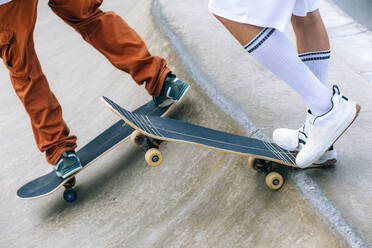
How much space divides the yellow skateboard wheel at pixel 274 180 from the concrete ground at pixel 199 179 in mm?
40

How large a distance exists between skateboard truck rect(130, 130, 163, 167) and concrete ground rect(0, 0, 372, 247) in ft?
0.77

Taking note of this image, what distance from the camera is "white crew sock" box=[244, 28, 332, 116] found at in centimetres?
193

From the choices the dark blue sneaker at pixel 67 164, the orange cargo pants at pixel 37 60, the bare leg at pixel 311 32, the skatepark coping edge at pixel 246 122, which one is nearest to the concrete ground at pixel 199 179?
the skatepark coping edge at pixel 246 122

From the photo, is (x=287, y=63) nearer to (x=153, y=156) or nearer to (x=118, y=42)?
(x=153, y=156)

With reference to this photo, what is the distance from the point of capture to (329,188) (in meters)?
2.14

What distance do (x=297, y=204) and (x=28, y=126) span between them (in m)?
3.50

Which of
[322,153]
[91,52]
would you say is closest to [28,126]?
[91,52]

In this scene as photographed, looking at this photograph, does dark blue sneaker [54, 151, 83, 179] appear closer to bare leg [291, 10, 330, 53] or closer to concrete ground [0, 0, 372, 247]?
concrete ground [0, 0, 372, 247]

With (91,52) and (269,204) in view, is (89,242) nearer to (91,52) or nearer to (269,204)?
(269,204)

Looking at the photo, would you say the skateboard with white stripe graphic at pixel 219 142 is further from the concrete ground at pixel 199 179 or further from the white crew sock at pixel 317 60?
the white crew sock at pixel 317 60

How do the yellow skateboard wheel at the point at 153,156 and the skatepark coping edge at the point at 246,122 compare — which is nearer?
the skatepark coping edge at the point at 246,122

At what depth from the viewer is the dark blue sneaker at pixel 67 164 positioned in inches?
120

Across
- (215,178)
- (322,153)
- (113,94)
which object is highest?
(322,153)

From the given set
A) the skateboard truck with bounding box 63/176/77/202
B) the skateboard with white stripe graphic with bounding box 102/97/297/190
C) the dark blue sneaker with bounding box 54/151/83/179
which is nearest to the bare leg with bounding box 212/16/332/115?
the skateboard with white stripe graphic with bounding box 102/97/297/190
